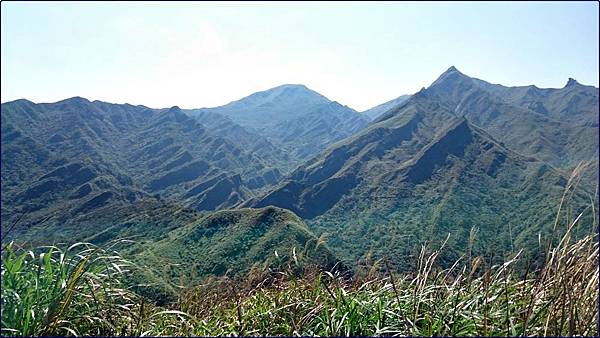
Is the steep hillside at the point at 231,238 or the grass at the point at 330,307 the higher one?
the grass at the point at 330,307

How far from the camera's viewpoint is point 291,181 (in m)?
104

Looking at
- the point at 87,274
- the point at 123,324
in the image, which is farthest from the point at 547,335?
the point at 87,274

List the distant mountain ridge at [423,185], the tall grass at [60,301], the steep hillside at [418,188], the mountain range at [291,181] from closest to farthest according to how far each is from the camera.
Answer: the tall grass at [60,301], the mountain range at [291,181], the distant mountain ridge at [423,185], the steep hillside at [418,188]

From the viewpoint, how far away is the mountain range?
5641 centimetres

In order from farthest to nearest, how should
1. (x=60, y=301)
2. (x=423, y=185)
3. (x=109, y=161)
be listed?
1. (x=109, y=161)
2. (x=423, y=185)
3. (x=60, y=301)

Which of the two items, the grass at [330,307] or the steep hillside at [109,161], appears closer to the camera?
the grass at [330,307]

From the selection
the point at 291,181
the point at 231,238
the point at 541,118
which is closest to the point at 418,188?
the point at 291,181

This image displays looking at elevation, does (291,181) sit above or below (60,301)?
below

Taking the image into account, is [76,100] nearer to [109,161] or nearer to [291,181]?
[109,161]

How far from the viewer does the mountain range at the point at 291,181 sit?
56406mm

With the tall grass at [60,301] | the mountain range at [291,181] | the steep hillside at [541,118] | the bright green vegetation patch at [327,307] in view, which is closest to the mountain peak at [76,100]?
the mountain range at [291,181]

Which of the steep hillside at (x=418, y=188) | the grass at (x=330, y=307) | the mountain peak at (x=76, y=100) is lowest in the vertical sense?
the steep hillside at (x=418, y=188)

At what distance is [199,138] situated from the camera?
6668 inches

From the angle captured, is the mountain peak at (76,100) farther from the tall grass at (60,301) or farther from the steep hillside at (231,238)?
the tall grass at (60,301)
